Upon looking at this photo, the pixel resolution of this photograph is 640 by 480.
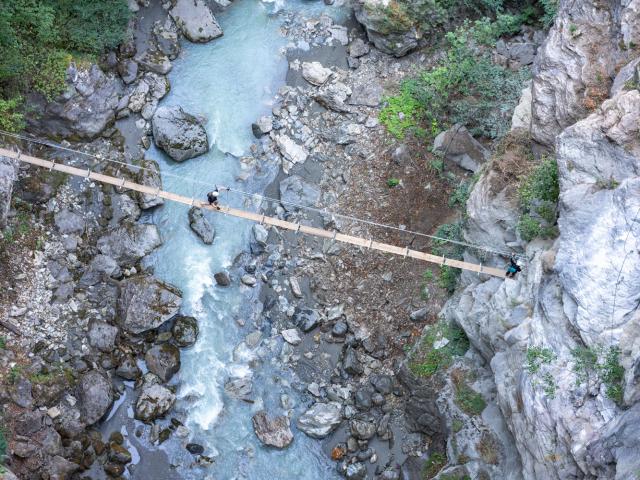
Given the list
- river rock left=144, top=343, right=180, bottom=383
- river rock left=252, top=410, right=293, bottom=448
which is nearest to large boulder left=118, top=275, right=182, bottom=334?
river rock left=144, top=343, right=180, bottom=383

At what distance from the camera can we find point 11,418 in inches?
540

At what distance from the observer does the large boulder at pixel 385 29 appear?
1808 cm

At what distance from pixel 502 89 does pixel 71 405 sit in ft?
41.5

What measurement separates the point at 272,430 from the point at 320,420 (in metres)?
1.08

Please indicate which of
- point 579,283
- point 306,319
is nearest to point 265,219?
point 306,319

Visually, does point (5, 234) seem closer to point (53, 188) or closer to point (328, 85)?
point (53, 188)

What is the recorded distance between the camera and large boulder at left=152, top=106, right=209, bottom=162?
17.0 meters

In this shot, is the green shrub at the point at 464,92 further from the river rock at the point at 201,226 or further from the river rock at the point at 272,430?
the river rock at the point at 272,430

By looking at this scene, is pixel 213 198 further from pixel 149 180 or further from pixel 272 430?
pixel 272 430

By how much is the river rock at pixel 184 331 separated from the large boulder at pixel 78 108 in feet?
17.9

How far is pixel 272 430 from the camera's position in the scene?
14.7m

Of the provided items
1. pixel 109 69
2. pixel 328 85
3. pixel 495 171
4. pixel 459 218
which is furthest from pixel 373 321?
pixel 109 69

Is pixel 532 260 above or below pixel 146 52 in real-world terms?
above

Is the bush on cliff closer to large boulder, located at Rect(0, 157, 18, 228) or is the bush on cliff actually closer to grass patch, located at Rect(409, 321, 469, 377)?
large boulder, located at Rect(0, 157, 18, 228)
